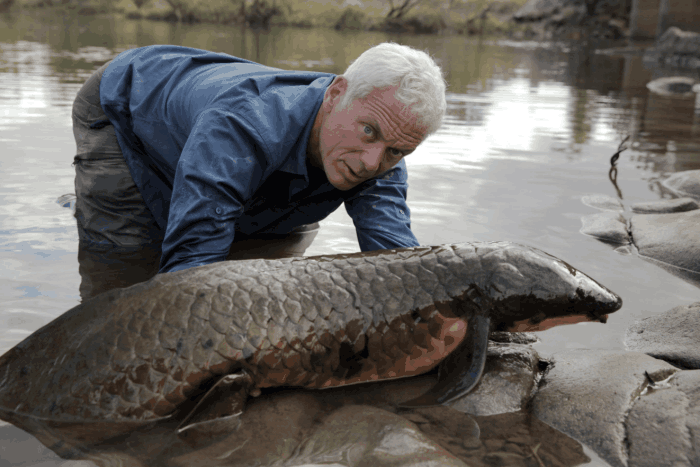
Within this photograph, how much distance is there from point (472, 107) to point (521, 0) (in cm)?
5448

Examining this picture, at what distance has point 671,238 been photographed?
457cm

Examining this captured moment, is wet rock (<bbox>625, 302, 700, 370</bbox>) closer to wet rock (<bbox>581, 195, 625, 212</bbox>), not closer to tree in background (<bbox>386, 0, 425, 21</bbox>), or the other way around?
wet rock (<bbox>581, 195, 625, 212</bbox>)

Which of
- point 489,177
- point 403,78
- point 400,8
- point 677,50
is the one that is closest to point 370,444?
point 403,78

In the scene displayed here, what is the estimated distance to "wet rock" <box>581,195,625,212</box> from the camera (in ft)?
18.4

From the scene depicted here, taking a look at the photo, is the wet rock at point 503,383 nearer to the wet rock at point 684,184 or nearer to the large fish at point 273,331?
the large fish at point 273,331

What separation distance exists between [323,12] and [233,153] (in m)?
49.2

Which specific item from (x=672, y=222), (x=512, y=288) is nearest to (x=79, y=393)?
(x=512, y=288)

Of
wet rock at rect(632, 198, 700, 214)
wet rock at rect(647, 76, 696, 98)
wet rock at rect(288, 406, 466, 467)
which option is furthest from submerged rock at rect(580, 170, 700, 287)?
wet rock at rect(647, 76, 696, 98)

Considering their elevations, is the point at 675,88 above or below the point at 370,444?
above

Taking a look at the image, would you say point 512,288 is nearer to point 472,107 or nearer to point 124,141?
point 124,141

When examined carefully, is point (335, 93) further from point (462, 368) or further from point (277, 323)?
point (462, 368)

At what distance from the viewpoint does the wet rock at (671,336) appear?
115 inches

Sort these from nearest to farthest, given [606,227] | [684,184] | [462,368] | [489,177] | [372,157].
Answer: [462,368] → [372,157] → [606,227] → [684,184] → [489,177]

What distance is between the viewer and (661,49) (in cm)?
2239
